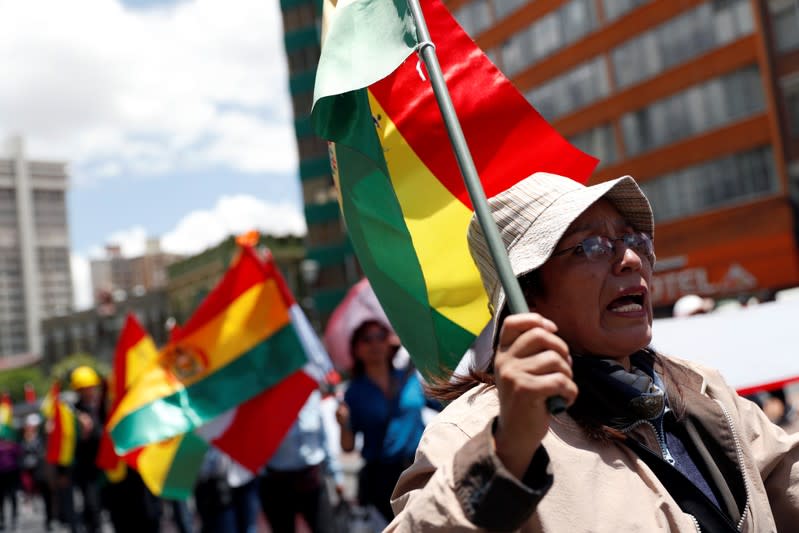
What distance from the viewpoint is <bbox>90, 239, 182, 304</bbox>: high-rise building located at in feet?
396

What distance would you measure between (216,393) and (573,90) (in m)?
30.8

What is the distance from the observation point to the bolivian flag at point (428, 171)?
10.00ft

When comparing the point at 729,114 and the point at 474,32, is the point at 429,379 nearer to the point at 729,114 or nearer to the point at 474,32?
the point at 729,114

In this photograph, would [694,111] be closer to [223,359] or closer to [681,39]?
[681,39]

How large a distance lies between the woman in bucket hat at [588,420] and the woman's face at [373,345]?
383 centimetres

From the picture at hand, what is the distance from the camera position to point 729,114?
30.1 m

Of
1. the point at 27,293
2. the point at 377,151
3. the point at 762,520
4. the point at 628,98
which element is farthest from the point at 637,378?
the point at 27,293

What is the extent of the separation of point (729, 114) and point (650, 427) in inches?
1186

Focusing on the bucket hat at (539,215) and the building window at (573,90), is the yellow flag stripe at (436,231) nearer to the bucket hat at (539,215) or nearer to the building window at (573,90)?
the bucket hat at (539,215)

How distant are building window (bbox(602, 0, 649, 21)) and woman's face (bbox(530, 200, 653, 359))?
1275 inches

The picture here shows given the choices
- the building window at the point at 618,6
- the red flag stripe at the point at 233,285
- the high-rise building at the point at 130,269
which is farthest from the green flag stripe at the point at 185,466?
the high-rise building at the point at 130,269

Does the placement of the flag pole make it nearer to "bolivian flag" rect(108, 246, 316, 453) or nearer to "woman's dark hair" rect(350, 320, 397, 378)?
"woman's dark hair" rect(350, 320, 397, 378)

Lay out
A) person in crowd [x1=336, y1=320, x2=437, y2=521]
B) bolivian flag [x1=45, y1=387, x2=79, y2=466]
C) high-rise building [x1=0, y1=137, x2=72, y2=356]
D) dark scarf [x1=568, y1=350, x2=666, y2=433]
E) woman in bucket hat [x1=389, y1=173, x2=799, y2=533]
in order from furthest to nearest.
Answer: high-rise building [x1=0, y1=137, x2=72, y2=356]
bolivian flag [x1=45, y1=387, x2=79, y2=466]
person in crowd [x1=336, y1=320, x2=437, y2=521]
dark scarf [x1=568, y1=350, x2=666, y2=433]
woman in bucket hat [x1=389, y1=173, x2=799, y2=533]

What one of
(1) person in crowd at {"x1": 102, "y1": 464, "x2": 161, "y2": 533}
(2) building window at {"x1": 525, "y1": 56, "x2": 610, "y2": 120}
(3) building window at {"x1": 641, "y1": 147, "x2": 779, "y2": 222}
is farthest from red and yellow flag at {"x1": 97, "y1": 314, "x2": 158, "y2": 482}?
(2) building window at {"x1": 525, "y1": 56, "x2": 610, "y2": 120}
